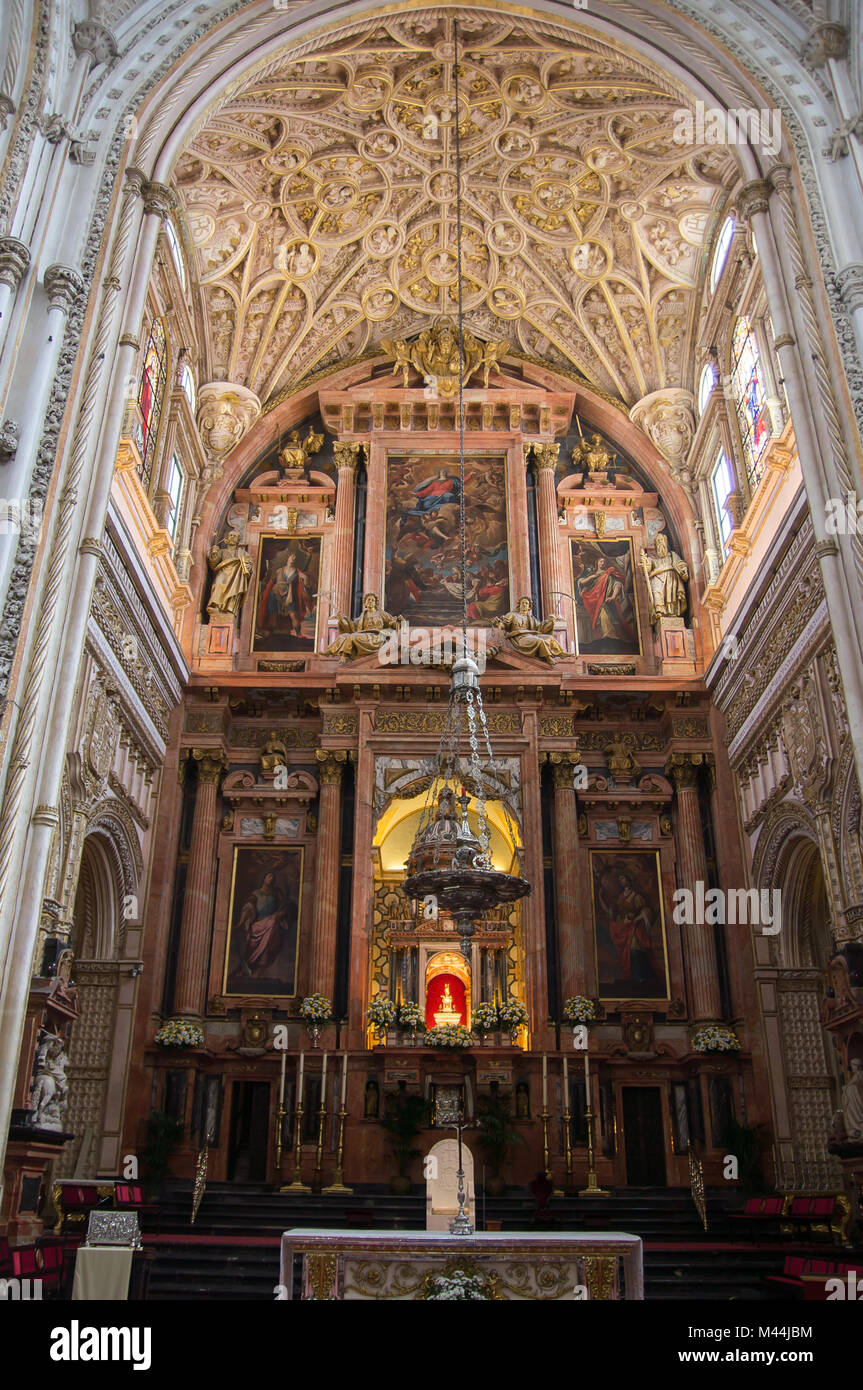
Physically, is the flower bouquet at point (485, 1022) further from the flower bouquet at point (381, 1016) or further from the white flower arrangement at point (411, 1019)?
the flower bouquet at point (381, 1016)

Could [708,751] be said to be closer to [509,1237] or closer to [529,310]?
[529,310]

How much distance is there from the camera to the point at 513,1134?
16.2 metres

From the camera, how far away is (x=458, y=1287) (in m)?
8.40

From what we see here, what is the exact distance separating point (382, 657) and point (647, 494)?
21.6 ft

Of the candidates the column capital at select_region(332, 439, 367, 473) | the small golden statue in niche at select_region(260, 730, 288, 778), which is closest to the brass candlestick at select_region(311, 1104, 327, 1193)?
the small golden statue in niche at select_region(260, 730, 288, 778)

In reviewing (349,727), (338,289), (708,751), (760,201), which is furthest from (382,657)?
(760,201)

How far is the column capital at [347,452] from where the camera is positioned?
22.3 metres

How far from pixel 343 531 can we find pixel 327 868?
22.3 ft

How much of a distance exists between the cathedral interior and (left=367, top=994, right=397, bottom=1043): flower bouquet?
17cm

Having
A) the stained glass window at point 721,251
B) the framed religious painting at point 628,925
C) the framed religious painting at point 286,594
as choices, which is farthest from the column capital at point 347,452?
the framed religious painting at point 628,925

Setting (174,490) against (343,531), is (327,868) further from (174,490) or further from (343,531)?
(174,490)

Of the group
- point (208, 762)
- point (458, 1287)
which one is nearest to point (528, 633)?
point (208, 762)

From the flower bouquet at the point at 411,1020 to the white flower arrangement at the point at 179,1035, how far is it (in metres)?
3.03

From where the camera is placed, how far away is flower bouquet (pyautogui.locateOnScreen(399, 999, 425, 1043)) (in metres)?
17.1
